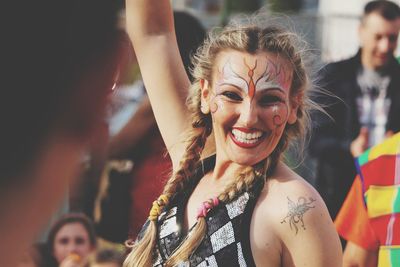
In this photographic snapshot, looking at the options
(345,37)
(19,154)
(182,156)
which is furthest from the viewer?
(345,37)

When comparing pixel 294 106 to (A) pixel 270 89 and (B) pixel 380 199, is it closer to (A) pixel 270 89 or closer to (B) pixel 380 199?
(A) pixel 270 89

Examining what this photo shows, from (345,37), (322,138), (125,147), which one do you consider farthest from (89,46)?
(345,37)

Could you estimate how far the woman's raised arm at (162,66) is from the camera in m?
2.54

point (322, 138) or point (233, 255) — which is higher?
point (233, 255)

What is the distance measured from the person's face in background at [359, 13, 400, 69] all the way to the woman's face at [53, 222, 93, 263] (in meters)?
1.93

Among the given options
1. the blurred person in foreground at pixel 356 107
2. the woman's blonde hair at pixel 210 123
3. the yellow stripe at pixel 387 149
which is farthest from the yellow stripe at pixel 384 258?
the blurred person in foreground at pixel 356 107

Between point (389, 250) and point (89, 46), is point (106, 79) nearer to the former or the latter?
point (89, 46)

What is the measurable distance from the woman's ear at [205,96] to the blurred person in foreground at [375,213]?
0.79 meters

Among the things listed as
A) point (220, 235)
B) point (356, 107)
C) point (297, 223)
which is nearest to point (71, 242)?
point (356, 107)

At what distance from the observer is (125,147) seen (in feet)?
12.8

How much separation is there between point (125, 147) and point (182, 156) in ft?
4.71

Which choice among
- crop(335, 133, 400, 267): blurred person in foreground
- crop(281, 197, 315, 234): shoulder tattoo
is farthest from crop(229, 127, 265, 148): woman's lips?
crop(335, 133, 400, 267): blurred person in foreground

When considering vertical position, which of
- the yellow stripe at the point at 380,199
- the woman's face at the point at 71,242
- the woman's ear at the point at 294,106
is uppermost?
the woman's ear at the point at 294,106

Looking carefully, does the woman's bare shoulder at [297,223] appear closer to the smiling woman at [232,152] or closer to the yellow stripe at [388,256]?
the smiling woman at [232,152]
